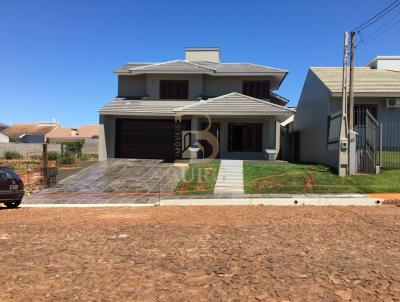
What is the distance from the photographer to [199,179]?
731 inches

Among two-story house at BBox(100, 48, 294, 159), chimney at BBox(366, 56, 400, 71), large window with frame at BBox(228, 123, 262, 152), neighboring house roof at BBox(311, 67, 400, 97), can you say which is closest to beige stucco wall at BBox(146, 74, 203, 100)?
two-story house at BBox(100, 48, 294, 159)

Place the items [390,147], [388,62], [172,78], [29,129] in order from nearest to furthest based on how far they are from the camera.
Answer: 1. [390,147]
2. [388,62]
3. [172,78]
4. [29,129]

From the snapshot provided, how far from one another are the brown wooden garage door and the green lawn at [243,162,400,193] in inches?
334

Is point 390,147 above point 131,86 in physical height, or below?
below

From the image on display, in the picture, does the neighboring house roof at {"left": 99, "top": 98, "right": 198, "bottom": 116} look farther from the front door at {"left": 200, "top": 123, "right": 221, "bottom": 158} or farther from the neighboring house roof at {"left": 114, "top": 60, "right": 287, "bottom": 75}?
the front door at {"left": 200, "top": 123, "right": 221, "bottom": 158}

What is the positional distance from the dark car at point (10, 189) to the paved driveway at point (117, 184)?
1.22 meters

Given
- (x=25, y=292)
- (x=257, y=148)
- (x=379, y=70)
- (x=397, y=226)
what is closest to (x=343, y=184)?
(x=397, y=226)

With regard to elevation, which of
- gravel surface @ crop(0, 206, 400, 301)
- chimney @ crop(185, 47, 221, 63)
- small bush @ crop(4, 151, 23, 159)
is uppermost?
chimney @ crop(185, 47, 221, 63)

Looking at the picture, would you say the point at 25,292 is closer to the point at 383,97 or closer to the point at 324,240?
the point at 324,240

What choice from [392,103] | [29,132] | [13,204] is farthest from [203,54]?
[29,132]

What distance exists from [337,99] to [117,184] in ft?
39.6

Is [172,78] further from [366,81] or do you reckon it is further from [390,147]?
[390,147]

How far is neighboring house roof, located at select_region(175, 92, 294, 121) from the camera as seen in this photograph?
23031 mm

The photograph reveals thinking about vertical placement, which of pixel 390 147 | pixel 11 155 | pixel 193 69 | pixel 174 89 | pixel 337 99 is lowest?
pixel 11 155
